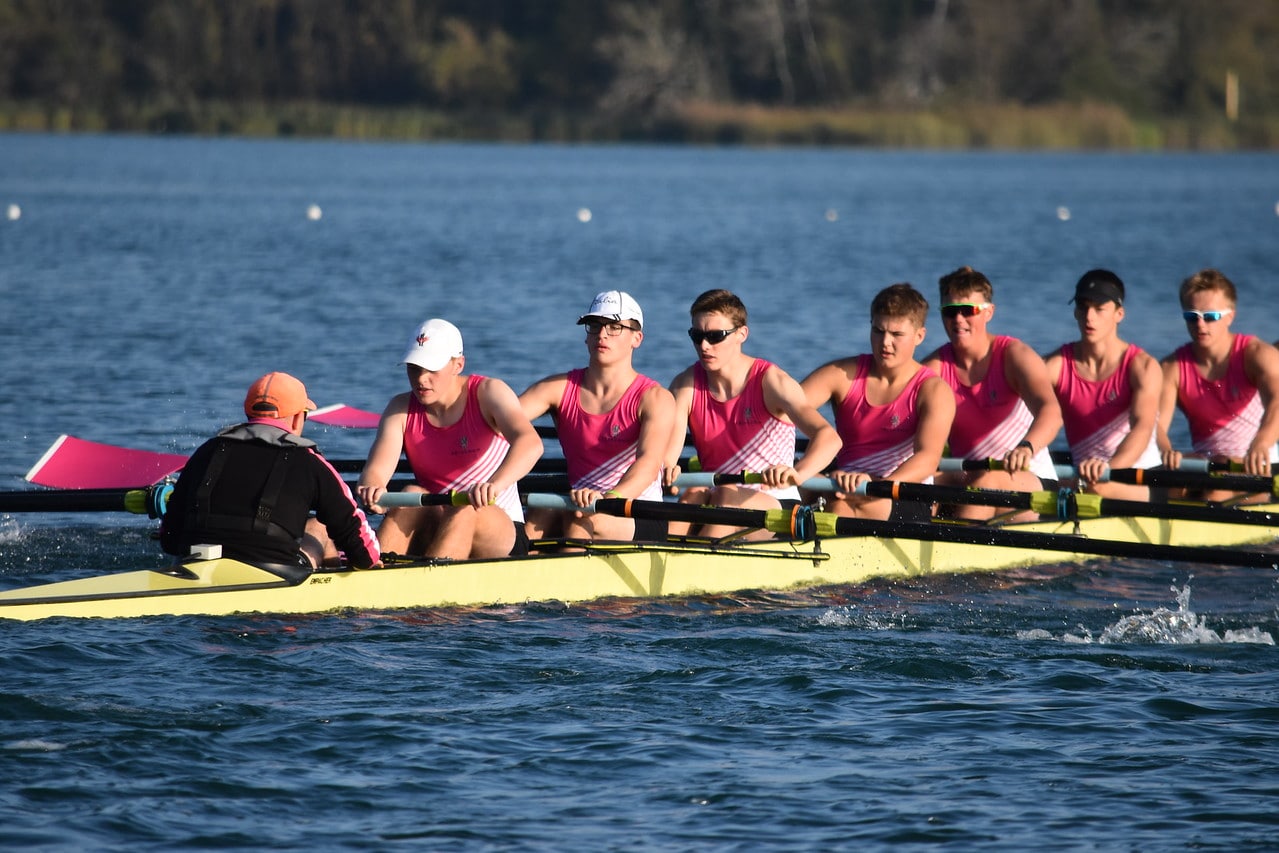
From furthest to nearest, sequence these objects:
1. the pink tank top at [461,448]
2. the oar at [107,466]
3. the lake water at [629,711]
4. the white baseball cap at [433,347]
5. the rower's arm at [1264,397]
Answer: the rower's arm at [1264,397]
the oar at [107,466]
the pink tank top at [461,448]
the white baseball cap at [433,347]
the lake water at [629,711]

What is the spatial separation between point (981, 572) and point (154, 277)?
19254 millimetres

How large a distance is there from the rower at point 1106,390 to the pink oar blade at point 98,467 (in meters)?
5.17

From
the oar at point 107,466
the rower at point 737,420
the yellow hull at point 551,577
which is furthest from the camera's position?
the oar at point 107,466

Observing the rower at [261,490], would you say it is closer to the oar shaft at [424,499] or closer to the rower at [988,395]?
the oar shaft at [424,499]

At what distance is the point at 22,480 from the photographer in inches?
476

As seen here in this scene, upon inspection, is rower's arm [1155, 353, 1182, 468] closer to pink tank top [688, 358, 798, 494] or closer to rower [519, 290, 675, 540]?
pink tank top [688, 358, 798, 494]

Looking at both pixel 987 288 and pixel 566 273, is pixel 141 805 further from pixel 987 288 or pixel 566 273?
pixel 566 273

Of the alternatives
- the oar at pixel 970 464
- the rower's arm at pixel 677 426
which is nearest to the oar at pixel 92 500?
the rower's arm at pixel 677 426

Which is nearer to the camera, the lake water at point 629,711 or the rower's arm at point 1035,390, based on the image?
the lake water at point 629,711

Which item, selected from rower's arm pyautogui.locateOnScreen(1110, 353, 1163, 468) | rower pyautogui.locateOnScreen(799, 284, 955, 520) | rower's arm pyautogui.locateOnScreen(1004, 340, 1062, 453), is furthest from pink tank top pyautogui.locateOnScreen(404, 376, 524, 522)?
rower's arm pyautogui.locateOnScreen(1110, 353, 1163, 468)

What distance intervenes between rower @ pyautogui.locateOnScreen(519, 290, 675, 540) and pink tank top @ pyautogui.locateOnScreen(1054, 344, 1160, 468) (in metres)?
2.98

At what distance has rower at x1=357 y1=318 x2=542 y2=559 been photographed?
27.2 feet

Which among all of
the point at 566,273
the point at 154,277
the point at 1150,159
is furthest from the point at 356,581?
the point at 1150,159

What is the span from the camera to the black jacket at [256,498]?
24.2 ft
